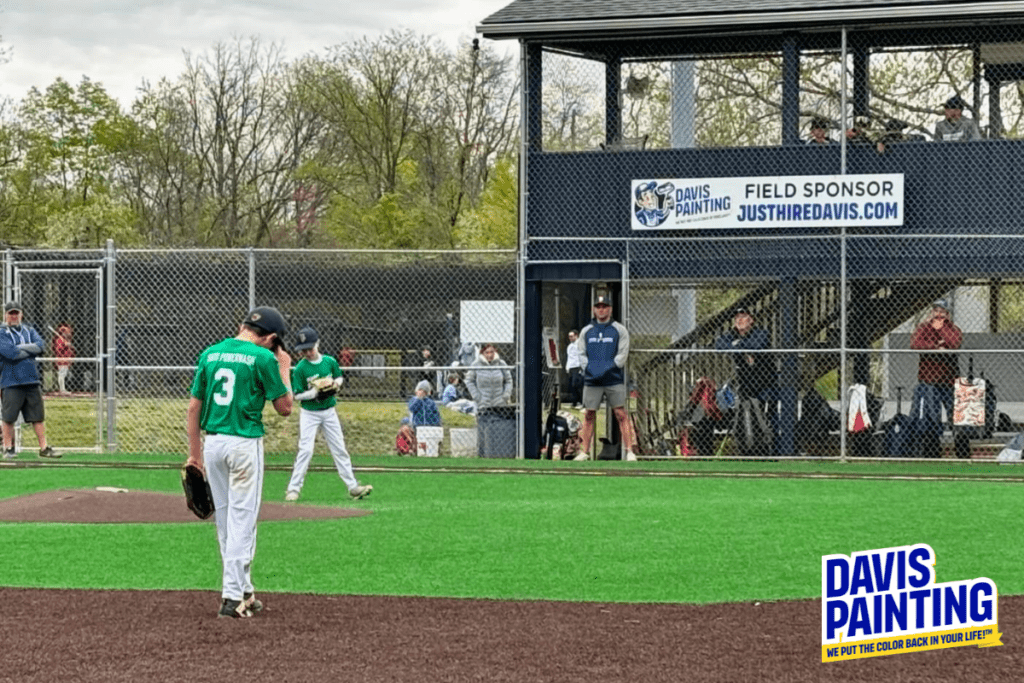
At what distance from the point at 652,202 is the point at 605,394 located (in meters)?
2.86

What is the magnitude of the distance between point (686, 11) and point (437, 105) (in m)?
34.4

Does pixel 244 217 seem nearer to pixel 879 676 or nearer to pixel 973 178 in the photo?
pixel 973 178

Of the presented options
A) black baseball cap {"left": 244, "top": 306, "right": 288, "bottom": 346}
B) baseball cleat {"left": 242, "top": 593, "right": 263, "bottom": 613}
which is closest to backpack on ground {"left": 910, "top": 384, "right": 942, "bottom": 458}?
black baseball cap {"left": 244, "top": 306, "right": 288, "bottom": 346}

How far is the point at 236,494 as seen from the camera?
32.1 ft

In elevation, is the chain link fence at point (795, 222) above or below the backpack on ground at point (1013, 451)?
above

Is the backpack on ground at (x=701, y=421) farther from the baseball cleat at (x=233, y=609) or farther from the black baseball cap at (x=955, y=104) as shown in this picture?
the baseball cleat at (x=233, y=609)

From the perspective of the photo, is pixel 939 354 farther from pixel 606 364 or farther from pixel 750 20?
pixel 750 20

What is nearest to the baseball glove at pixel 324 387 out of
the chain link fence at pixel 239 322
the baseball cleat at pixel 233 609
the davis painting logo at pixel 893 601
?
the baseball cleat at pixel 233 609

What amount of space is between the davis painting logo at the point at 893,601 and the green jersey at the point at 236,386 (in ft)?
12.3

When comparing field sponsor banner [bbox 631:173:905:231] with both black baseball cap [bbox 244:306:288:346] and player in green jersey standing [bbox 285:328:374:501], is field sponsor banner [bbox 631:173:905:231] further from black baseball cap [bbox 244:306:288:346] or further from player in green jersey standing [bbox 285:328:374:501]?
black baseball cap [bbox 244:306:288:346]

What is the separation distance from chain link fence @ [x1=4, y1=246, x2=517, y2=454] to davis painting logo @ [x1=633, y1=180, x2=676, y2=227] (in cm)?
512

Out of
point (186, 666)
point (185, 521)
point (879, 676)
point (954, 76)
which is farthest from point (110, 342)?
point (879, 676)

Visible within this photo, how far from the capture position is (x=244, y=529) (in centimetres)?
970

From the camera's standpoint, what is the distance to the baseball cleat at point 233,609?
958 centimetres
